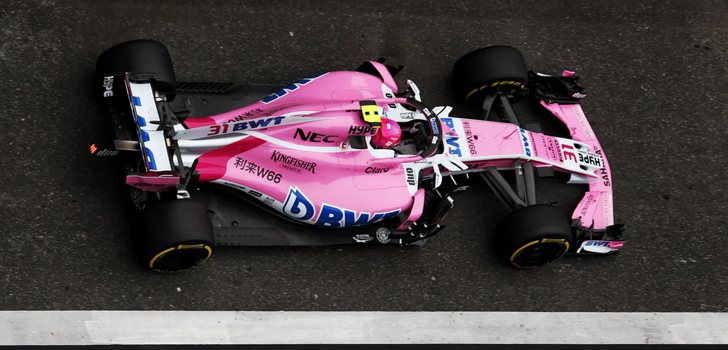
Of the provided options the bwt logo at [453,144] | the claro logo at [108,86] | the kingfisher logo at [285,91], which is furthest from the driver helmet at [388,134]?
the claro logo at [108,86]

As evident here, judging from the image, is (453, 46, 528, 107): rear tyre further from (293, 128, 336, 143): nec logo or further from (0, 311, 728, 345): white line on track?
(0, 311, 728, 345): white line on track

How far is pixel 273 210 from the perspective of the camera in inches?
323

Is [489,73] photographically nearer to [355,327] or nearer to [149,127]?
[355,327]

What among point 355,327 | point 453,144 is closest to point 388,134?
point 453,144

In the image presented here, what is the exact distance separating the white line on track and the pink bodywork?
34.7 inches

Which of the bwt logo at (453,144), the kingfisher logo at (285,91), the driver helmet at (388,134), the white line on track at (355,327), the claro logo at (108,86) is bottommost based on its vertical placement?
the white line on track at (355,327)

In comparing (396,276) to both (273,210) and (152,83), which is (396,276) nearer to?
(273,210)

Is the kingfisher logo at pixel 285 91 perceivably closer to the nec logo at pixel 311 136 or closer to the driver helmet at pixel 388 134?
the nec logo at pixel 311 136

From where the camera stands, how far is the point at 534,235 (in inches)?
328

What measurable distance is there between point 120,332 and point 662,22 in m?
6.68

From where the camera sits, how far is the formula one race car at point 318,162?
7609mm

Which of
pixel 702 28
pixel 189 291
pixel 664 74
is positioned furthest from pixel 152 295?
pixel 702 28

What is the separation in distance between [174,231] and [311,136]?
1395mm

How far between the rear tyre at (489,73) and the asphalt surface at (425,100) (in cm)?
33
